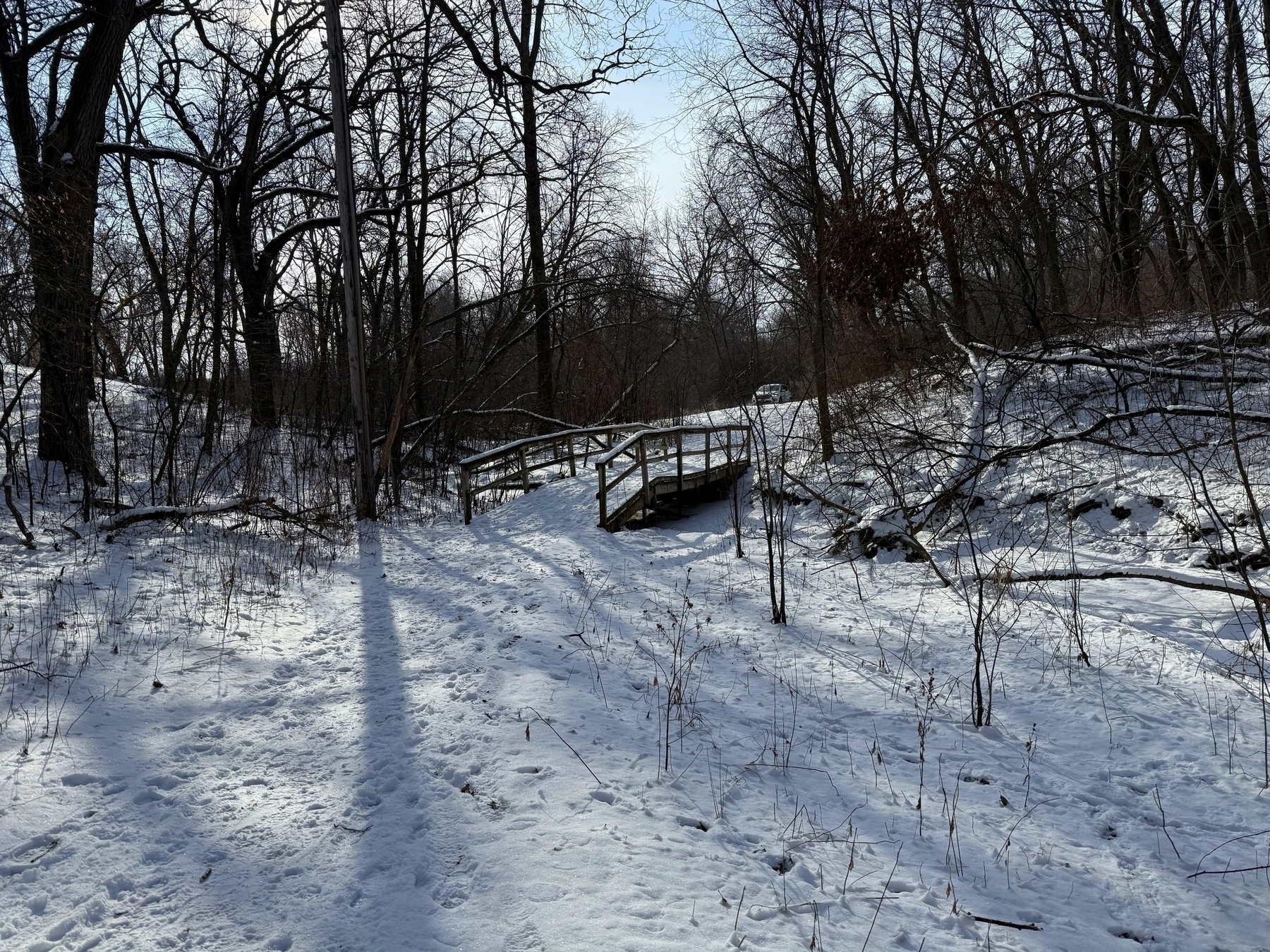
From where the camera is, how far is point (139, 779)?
3.51 metres

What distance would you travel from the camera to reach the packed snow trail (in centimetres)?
271

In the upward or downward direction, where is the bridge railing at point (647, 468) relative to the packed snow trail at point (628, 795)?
upward

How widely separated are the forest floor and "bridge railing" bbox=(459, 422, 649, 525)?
530 cm

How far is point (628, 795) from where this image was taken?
3537mm

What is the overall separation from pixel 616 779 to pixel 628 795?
17 centimetres

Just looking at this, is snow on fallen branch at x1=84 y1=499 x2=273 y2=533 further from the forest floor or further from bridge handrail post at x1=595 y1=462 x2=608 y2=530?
bridge handrail post at x1=595 y1=462 x2=608 y2=530

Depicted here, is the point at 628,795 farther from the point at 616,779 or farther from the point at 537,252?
the point at 537,252

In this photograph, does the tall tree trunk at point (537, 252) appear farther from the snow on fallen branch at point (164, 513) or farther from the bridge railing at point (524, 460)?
the snow on fallen branch at point (164, 513)

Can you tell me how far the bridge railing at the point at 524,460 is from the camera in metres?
12.0

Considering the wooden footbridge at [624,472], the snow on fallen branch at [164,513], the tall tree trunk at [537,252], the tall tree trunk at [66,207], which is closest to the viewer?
the snow on fallen branch at [164,513]

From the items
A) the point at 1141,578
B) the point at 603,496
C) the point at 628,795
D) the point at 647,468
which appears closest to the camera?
the point at 628,795

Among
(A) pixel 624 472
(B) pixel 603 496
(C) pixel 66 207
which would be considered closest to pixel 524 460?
(A) pixel 624 472

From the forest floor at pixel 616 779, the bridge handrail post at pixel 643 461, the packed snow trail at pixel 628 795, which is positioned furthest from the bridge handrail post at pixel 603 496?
the packed snow trail at pixel 628 795

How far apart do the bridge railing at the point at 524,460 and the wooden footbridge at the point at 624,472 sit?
18 mm
